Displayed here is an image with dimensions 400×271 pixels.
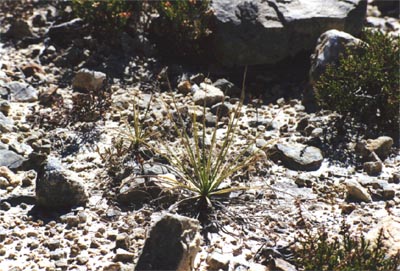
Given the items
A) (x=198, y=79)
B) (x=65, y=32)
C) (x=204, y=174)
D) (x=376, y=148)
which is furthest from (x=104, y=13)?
(x=376, y=148)

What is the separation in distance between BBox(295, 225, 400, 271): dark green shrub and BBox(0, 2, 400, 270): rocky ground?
0.19m

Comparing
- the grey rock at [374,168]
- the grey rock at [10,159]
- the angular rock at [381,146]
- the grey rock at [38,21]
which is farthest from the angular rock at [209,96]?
the grey rock at [38,21]

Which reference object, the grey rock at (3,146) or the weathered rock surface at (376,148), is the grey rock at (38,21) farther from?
the weathered rock surface at (376,148)

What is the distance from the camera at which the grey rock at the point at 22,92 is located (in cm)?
809

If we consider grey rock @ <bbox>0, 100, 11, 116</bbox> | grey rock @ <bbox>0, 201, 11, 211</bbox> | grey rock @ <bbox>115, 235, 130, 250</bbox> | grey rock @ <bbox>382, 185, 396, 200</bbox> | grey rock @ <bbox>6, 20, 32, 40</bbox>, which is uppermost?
grey rock @ <bbox>6, 20, 32, 40</bbox>

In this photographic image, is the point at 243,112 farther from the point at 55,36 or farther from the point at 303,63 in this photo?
the point at 55,36

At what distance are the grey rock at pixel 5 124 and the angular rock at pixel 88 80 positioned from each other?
112 centimetres

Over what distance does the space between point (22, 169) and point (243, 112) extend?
8.85 feet

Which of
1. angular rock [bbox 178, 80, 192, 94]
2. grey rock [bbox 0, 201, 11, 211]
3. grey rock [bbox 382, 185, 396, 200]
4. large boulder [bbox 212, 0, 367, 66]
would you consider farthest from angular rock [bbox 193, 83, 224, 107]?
grey rock [bbox 0, 201, 11, 211]

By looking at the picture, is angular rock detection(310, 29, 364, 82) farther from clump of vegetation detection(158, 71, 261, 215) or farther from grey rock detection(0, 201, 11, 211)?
grey rock detection(0, 201, 11, 211)

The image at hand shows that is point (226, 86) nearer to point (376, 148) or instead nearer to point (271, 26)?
point (271, 26)

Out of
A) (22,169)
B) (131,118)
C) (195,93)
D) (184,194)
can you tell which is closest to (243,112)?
(195,93)

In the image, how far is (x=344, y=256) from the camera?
5211 millimetres

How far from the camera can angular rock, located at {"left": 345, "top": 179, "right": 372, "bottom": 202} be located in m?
6.51
